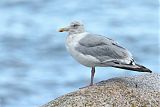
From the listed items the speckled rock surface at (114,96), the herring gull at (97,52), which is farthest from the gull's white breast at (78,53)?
the speckled rock surface at (114,96)


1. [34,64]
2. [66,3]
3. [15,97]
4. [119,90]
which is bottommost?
[119,90]

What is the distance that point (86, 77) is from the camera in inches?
746

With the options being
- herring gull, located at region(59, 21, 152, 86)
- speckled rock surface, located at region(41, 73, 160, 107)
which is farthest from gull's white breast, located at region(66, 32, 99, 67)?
speckled rock surface, located at region(41, 73, 160, 107)

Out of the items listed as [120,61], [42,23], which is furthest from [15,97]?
[120,61]

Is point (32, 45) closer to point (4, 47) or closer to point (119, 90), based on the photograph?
point (4, 47)

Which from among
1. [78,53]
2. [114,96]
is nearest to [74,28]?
[78,53]

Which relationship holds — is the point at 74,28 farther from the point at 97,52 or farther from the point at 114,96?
the point at 114,96

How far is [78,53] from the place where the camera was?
891 centimetres

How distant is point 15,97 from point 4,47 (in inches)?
196

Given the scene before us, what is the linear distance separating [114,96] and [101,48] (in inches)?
39.2

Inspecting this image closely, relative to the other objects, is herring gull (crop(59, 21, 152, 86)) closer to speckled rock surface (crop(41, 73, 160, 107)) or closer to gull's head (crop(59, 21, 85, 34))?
gull's head (crop(59, 21, 85, 34))

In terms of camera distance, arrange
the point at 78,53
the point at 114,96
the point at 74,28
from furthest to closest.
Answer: the point at 74,28
the point at 78,53
the point at 114,96

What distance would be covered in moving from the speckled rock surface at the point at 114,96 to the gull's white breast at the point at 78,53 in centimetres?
33

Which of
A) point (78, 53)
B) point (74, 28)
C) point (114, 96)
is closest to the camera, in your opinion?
point (114, 96)
